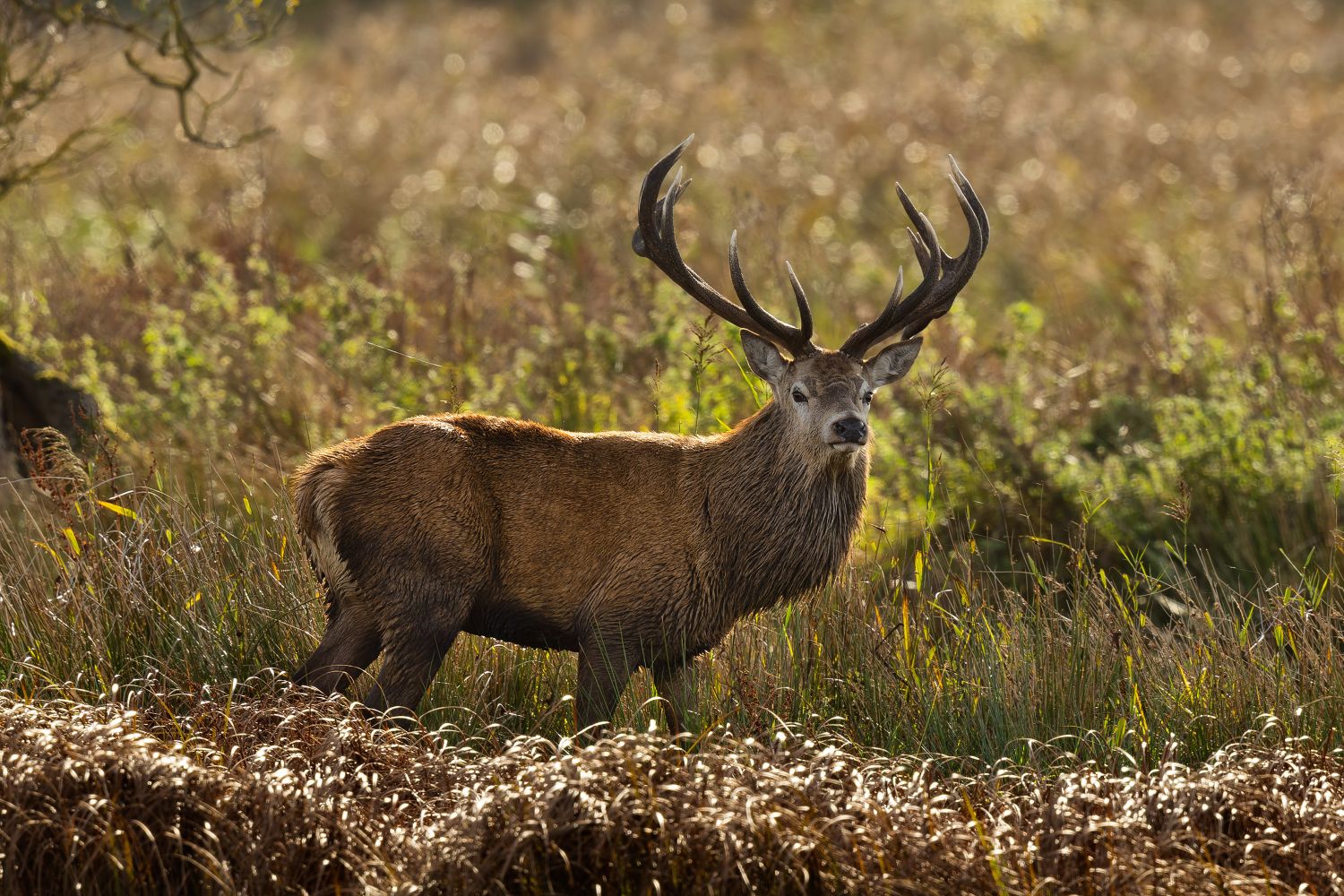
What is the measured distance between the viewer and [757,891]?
16.7 ft

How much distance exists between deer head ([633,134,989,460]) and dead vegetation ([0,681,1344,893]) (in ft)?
5.80

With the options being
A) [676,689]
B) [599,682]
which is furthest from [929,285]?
[599,682]

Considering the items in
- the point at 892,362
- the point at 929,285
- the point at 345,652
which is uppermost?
the point at 929,285

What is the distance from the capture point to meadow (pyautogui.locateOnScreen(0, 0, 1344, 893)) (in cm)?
523

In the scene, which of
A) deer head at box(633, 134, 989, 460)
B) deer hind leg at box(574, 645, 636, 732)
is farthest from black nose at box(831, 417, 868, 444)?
deer hind leg at box(574, 645, 636, 732)

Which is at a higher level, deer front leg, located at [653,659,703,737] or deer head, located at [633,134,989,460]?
deer head, located at [633,134,989,460]

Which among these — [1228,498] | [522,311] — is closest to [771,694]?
[1228,498]

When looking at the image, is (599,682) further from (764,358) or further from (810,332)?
(810,332)

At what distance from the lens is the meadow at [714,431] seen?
5234 mm

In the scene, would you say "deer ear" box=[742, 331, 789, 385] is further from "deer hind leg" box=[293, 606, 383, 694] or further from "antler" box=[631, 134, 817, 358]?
"deer hind leg" box=[293, 606, 383, 694]

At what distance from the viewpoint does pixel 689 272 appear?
7.36 meters

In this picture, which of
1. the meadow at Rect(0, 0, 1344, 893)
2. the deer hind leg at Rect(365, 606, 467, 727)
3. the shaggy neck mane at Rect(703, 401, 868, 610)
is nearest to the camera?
the meadow at Rect(0, 0, 1344, 893)

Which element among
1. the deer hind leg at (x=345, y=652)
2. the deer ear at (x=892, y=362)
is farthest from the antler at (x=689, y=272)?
the deer hind leg at (x=345, y=652)

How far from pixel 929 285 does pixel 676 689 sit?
1.97m
